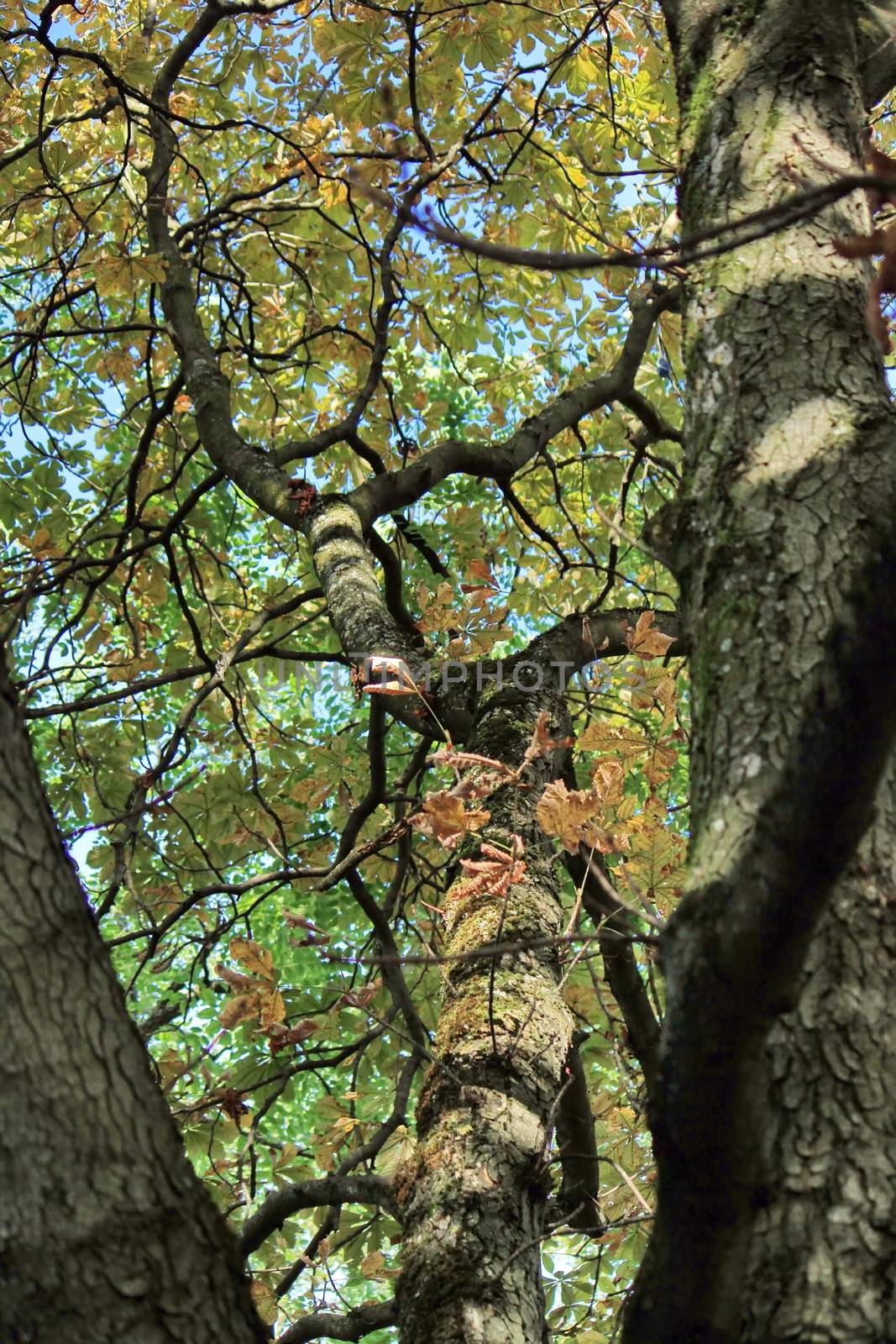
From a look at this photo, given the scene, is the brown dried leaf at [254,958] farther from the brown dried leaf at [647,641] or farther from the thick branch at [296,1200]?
the brown dried leaf at [647,641]

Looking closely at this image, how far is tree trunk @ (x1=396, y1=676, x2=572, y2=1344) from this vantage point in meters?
1.55

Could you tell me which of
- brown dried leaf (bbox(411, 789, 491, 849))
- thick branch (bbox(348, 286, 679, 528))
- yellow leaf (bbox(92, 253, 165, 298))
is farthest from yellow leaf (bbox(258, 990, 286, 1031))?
yellow leaf (bbox(92, 253, 165, 298))

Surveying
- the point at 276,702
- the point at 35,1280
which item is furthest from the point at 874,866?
the point at 276,702

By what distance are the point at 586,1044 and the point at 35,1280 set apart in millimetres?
3242

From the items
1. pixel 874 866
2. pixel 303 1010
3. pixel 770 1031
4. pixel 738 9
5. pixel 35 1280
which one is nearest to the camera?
pixel 35 1280

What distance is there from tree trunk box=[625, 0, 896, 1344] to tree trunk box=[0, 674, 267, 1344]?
445 mm

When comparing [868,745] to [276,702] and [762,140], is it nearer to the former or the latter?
[762,140]

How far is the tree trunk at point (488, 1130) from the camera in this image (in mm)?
1551

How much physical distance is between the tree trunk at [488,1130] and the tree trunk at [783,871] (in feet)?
1.71

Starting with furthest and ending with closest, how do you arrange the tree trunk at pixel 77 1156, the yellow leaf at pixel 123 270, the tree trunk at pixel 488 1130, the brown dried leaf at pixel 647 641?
the yellow leaf at pixel 123 270 < the brown dried leaf at pixel 647 641 < the tree trunk at pixel 488 1130 < the tree trunk at pixel 77 1156

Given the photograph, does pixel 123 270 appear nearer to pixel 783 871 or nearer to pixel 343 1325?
pixel 343 1325

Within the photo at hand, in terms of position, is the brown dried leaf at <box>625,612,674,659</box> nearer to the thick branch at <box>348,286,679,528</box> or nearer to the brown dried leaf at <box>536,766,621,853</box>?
the brown dried leaf at <box>536,766,621,853</box>

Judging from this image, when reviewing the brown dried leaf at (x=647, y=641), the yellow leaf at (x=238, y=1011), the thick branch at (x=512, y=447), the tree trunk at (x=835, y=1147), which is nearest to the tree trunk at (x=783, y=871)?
the tree trunk at (x=835, y=1147)

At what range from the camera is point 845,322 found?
61.7 inches
